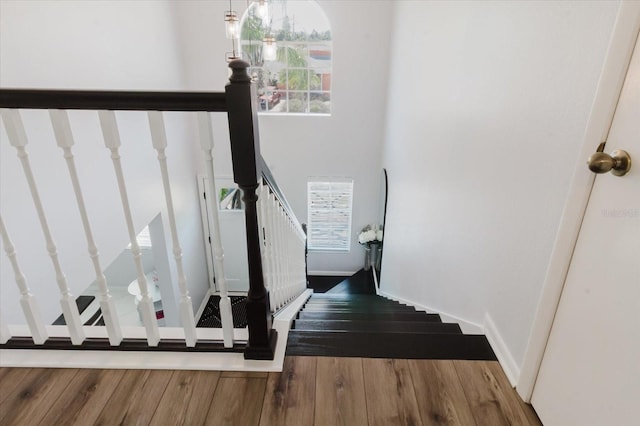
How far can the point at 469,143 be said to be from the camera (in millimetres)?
1974

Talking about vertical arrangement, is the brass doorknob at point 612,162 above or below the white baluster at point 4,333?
above

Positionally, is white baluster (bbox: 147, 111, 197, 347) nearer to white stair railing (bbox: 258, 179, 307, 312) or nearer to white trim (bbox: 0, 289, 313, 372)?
white trim (bbox: 0, 289, 313, 372)

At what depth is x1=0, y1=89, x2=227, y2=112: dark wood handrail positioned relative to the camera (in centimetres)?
111

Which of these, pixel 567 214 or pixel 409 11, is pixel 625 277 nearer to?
pixel 567 214

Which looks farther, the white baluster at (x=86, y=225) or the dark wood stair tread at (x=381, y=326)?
the dark wood stair tread at (x=381, y=326)

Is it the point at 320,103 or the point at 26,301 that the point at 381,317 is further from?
the point at 320,103

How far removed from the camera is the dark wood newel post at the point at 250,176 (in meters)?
1.12

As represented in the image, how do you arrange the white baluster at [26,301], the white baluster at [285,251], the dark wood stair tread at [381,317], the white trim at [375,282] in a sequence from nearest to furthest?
1. the white baluster at [26,301]
2. the white baluster at [285,251]
3. the dark wood stair tread at [381,317]
4. the white trim at [375,282]

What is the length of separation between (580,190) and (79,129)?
10.6 feet

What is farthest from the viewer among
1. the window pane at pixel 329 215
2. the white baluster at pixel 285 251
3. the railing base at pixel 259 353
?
the window pane at pixel 329 215

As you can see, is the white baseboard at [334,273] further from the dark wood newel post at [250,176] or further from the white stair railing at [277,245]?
the dark wood newel post at [250,176]

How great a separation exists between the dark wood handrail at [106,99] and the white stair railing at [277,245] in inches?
18.5

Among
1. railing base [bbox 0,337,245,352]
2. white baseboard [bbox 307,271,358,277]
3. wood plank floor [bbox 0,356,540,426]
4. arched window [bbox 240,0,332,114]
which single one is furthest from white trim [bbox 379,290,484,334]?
arched window [bbox 240,0,332,114]

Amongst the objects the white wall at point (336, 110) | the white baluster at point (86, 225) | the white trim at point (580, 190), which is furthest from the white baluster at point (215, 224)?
the white wall at point (336, 110)
